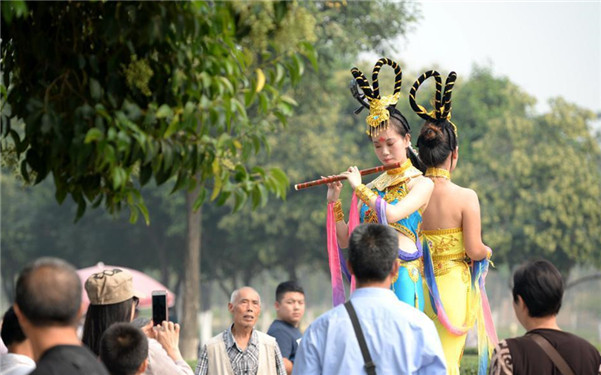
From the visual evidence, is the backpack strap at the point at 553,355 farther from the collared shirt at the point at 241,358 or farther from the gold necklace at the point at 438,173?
the collared shirt at the point at 241,358

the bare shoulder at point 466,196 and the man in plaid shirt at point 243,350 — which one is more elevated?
the bare shoulder at point 466,196

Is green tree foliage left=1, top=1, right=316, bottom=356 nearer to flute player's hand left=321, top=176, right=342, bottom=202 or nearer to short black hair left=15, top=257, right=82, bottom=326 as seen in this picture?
short black hair left=15, top=257, right=82, bottom=326

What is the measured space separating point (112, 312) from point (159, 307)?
12.2 inches

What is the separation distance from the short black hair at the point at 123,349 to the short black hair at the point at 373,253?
1.13m

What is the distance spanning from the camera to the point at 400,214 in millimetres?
6672

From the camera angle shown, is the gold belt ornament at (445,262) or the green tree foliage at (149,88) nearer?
the green tree foliage at (149,88)

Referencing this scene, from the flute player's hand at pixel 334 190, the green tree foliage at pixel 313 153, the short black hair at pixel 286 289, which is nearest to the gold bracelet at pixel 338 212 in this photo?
the flute player's hand at pixel 334 190

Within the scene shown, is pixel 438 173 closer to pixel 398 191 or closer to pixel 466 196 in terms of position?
pixel 466 196

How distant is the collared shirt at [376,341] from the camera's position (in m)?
4.61

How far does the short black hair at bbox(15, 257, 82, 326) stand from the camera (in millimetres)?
3822

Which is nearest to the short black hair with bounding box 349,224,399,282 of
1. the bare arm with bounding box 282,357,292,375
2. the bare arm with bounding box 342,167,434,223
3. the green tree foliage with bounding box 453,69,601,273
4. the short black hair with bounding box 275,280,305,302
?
the bare arm with bounding box 342,167,434,223

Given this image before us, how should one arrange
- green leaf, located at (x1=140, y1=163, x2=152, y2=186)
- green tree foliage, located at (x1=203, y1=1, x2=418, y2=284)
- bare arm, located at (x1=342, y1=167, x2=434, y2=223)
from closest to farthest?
green leaf, located at (x1=140, y1=163, x2=152, y2=186) < bare arm, located at (x1=342, y1=167, x2=434, y2=223) < green tree foliage, located at (x1=203, y1=1, x2=418, y2=284)

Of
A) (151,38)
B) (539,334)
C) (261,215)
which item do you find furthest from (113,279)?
(261,215)

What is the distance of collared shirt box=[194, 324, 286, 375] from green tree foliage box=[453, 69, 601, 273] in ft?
90.6
